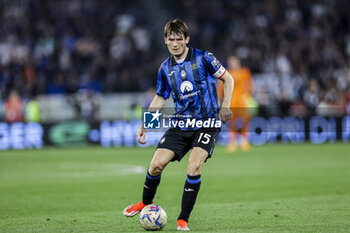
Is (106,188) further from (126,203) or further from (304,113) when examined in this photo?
(304,113)

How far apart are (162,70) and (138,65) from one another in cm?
1728

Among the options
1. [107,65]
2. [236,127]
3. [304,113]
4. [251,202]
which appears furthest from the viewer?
[107,65]

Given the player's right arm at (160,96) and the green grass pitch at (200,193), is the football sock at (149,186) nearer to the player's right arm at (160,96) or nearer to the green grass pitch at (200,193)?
the green grass pitch at (200,193)

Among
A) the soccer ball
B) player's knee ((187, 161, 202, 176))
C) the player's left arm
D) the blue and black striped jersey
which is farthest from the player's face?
the soccer ball

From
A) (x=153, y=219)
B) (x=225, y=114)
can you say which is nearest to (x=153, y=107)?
(x=225, y=114)

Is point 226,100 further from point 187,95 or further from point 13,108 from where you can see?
point 13,108

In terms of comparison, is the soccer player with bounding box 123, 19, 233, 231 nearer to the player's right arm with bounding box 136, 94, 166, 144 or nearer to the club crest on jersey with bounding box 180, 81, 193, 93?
the club crest on jersey with bounding box 180, 81, 193, 93

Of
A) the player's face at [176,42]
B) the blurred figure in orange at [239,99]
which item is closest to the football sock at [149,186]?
the player's face at [176,42]

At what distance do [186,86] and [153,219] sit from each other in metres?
1.37

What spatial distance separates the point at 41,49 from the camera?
24.0 metres

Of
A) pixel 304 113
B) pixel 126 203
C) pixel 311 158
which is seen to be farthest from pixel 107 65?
pixel 126 203

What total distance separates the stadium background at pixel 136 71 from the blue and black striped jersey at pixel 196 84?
691 centimetres

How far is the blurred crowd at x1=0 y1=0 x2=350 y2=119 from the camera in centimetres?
2153

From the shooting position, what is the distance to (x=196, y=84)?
6.14 meters
